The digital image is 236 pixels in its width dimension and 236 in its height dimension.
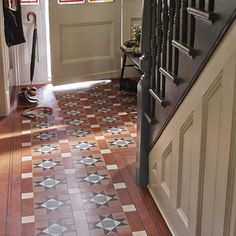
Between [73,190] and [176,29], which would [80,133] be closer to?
[73,190]

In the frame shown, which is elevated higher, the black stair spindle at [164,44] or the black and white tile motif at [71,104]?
the black stair spindle at [164,44]

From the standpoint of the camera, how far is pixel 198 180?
96.3 inches

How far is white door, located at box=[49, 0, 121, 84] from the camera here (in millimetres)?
5883

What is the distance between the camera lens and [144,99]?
11.0 ft

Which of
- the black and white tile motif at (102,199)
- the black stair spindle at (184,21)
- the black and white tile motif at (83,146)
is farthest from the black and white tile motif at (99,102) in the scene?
the black stair spindle at (184,21)

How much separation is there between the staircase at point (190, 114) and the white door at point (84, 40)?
2.79 meters

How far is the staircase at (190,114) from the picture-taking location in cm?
208

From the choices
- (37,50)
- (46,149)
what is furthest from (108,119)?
(37,50)

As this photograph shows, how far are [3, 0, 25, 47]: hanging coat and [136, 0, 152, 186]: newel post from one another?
7.95 ft

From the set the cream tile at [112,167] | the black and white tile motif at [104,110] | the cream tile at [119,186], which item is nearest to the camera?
the cream tile at [119,186]

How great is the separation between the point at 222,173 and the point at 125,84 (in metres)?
3.77

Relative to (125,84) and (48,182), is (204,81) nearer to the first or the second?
(48,182)

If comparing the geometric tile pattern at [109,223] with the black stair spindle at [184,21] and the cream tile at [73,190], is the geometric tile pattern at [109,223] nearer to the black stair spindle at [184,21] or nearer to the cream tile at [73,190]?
the cream tile at [73,190]

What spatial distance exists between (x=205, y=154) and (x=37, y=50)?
4.08 m
